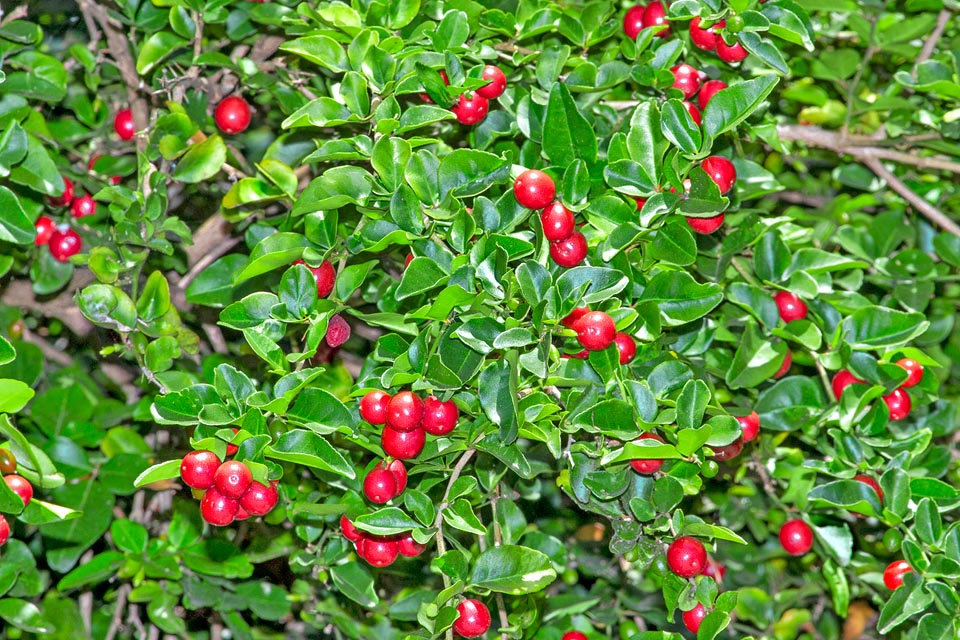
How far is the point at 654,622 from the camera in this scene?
4.88 feet

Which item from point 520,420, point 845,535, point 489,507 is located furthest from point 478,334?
point 845,535

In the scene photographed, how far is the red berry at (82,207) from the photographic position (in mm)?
1506

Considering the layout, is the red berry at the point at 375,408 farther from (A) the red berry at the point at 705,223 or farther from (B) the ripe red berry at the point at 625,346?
(A) the red berry at the point at 705,223

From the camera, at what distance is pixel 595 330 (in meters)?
1.00

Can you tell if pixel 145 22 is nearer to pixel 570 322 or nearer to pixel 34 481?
pixel 34 481

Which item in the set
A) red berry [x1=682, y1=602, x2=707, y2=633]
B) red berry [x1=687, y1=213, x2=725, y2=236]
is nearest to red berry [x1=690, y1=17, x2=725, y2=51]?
red berry [x1=687, y1=213, x2=725, y2=236]

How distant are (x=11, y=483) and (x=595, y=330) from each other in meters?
0.64

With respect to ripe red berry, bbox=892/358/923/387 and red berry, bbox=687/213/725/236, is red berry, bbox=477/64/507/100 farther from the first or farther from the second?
ripe red berry, bbox=892/358/923/387

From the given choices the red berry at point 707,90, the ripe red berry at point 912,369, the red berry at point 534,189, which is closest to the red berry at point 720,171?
the red berry at point 707,90

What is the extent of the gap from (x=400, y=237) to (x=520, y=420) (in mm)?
232

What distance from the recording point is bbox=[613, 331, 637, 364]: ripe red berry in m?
1.09

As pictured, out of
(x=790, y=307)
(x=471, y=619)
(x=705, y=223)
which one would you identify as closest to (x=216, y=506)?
(x=471, y=619)

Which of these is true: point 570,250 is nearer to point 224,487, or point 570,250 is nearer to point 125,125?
point 224,487

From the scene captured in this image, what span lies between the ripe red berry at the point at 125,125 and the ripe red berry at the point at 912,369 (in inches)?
46.0
